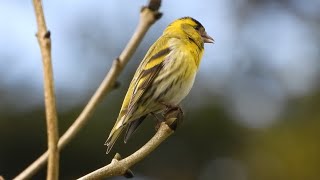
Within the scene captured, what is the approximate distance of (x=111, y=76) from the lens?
2.82 ft

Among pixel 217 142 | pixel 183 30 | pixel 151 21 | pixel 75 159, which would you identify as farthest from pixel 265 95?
pixel 151 21

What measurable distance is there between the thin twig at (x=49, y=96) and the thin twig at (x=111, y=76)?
0.05 feet

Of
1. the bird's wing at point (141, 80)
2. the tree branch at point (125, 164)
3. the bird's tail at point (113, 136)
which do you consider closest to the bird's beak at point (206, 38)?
the bird's wing at point (141, 80)

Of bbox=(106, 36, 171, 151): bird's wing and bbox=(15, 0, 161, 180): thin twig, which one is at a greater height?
bbox=(15, 0, 161, 180): thin twig

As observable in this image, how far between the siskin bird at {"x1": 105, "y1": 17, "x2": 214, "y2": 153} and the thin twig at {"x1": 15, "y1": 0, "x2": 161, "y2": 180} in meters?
1.66

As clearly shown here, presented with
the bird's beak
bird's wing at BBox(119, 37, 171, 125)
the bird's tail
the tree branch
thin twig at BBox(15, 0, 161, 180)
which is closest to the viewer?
thin twig at BBox(15, 0, 161, 180)

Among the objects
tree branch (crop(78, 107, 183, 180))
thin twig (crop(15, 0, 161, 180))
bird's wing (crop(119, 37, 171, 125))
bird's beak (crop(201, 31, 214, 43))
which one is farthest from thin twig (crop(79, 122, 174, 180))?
bird's beak (crop(201, 31, 214, 43))

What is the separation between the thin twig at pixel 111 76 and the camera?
0.84m

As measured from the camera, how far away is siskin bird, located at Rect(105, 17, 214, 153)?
2.71 meters

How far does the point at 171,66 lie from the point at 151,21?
2084 millimetres

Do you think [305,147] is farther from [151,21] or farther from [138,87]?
[151,21]

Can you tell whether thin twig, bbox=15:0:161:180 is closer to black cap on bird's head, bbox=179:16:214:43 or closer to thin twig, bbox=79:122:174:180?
thin twig, bbox=79:122:174:180

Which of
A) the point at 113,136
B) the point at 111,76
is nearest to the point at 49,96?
the point at 111,76

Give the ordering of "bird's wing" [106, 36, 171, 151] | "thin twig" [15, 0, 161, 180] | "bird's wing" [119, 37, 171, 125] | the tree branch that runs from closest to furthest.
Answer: "thin twig" [15, 0, 161, 180] < the tree branch < "bird's wing" [106, 36, 171, 151] < "bird's wing" [119, 37, 171, 125]
